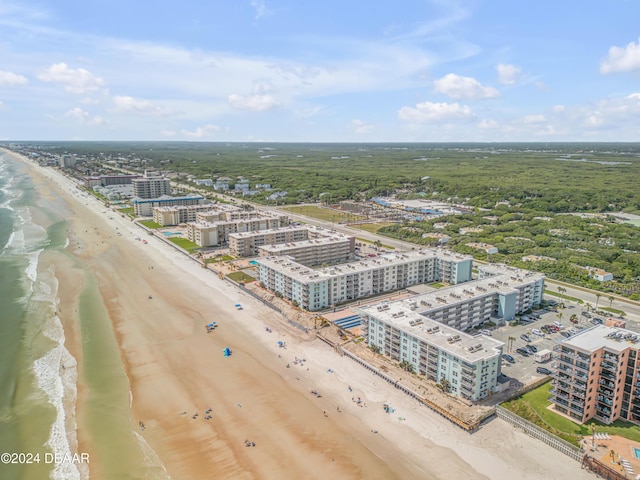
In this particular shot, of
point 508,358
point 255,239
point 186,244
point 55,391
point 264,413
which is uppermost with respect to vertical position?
point 255,239

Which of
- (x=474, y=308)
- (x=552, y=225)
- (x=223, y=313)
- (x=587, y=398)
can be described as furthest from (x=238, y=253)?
(x=552, y=225)

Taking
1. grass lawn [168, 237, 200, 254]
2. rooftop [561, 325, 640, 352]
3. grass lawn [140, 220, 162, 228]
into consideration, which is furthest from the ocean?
grass lawn [140, 220, 162, 228]

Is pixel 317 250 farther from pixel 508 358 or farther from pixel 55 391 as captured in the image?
pixel 55 391

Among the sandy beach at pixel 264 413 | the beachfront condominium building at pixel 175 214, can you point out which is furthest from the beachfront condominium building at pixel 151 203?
the sandy beach at pixel 264 413

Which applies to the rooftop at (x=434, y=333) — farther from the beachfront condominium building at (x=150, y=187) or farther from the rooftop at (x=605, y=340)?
the beachfront condominium building at (x=150, y=187)

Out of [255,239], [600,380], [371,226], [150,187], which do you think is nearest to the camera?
[600,380]

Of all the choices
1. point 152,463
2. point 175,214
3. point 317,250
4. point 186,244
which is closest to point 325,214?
point 175,214

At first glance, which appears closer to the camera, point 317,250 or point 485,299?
point 485,299
